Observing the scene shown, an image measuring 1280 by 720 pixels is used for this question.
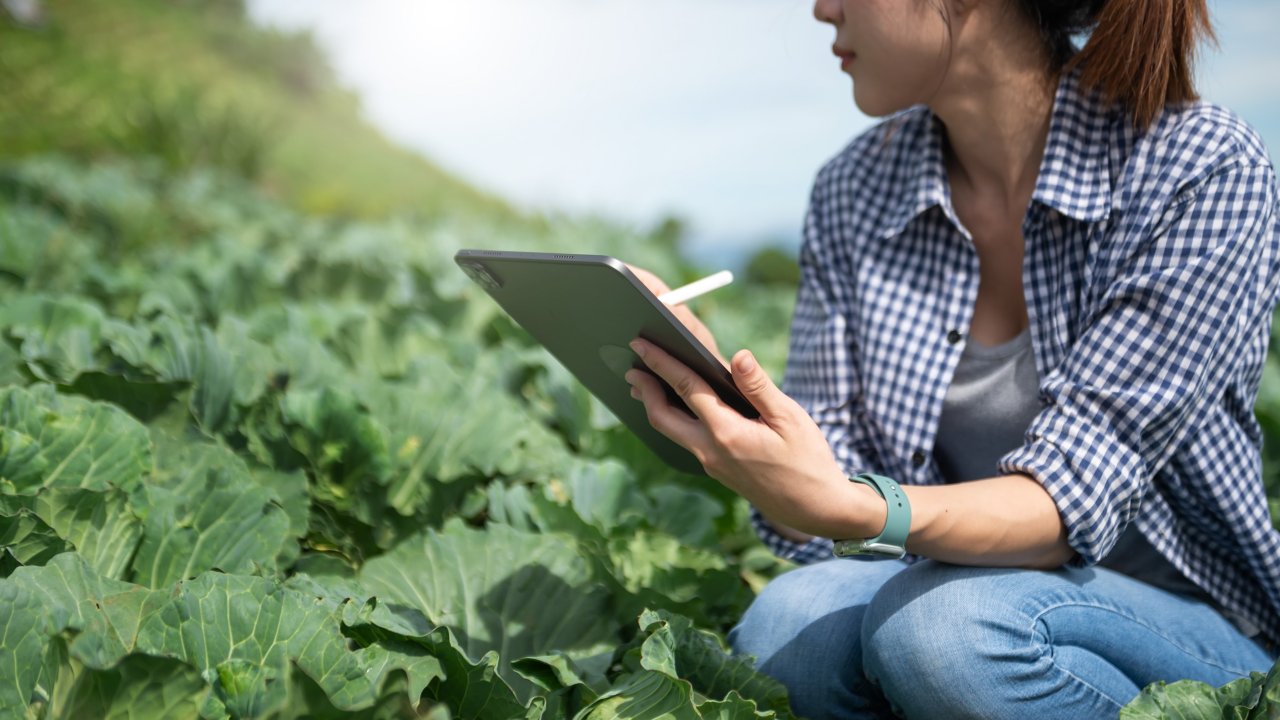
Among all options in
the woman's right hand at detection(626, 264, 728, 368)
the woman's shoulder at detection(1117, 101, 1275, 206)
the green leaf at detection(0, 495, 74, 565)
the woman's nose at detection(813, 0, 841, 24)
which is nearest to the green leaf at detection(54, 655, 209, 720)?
the green leaf at detection(0, 495, 74, 565)

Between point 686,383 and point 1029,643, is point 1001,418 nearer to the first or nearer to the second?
point 1029,643

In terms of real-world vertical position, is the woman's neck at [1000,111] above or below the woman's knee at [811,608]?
above

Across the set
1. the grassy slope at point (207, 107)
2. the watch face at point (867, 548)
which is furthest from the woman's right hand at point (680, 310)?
the grassy slope at point (207, 107)

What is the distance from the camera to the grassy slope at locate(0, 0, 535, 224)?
29.5 ft

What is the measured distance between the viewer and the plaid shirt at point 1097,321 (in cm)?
162

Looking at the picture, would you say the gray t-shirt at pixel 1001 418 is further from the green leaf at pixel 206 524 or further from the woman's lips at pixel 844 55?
the green leaf at pixel 206 524

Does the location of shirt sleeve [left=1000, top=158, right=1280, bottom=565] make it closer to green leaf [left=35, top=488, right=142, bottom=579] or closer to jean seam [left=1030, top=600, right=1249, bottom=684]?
jean seam [left=1030, top=600, right=1249, bottom=684]

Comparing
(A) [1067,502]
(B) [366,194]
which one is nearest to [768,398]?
(A) [1067,502]

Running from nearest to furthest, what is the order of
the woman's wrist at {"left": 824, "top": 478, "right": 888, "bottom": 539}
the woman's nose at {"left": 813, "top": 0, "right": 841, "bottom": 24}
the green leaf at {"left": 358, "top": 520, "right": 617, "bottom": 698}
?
the woman's wrist at {"left": 824, "top": 478, "right": 888, "bottom": 539} < the woman's nose at {"left": 813, "top": 0, "right": 841, "bottom": 24} < the green leaf at {"left": 358, "top": 520, "right": 617, "bottom": 698}

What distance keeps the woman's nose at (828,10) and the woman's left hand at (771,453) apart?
68 cm

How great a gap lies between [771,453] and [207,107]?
11358 mm

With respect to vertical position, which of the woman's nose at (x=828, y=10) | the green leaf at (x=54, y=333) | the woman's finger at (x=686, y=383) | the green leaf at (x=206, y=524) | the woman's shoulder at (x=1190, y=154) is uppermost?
the woman's nose at (x=828, y=10)

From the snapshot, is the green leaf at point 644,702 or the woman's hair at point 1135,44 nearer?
the green leaf at point 644,702

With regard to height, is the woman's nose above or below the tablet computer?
above
